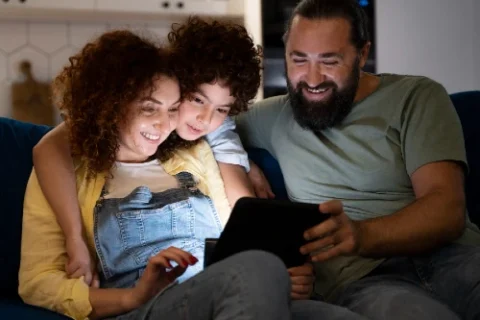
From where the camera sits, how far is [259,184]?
1702 mm

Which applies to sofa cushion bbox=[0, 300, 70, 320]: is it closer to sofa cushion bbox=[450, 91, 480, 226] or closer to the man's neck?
the man's neck

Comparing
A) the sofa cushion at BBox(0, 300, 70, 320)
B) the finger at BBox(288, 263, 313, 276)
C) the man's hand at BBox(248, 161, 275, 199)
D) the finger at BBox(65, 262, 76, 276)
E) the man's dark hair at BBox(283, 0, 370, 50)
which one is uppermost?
the man's dark hair at BBox(283, 0, 370, 50)

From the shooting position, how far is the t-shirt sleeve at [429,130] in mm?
1495

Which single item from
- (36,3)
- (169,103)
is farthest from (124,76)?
(36,3)

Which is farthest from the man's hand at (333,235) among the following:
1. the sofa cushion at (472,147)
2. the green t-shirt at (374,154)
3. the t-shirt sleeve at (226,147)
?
the sofa cushion at (472,147)

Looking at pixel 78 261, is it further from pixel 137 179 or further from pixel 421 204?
pixel 421 204

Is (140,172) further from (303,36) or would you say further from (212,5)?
(212,5)

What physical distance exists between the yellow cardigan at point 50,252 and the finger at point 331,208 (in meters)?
0.39

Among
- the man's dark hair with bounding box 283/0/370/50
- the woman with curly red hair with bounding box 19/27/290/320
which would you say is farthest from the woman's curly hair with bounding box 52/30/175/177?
the man's dark hair with bounding box 283/0/370/50

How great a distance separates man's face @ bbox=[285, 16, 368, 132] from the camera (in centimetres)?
161

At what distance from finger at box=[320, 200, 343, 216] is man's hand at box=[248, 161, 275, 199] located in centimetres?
41

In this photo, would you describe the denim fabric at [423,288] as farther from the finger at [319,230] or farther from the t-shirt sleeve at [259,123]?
the t-shirt sleeve at [259,123]

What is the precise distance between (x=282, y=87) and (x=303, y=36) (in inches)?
63.5

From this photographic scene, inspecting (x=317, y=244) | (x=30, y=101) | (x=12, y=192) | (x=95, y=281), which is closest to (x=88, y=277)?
(x=95, y=281)
